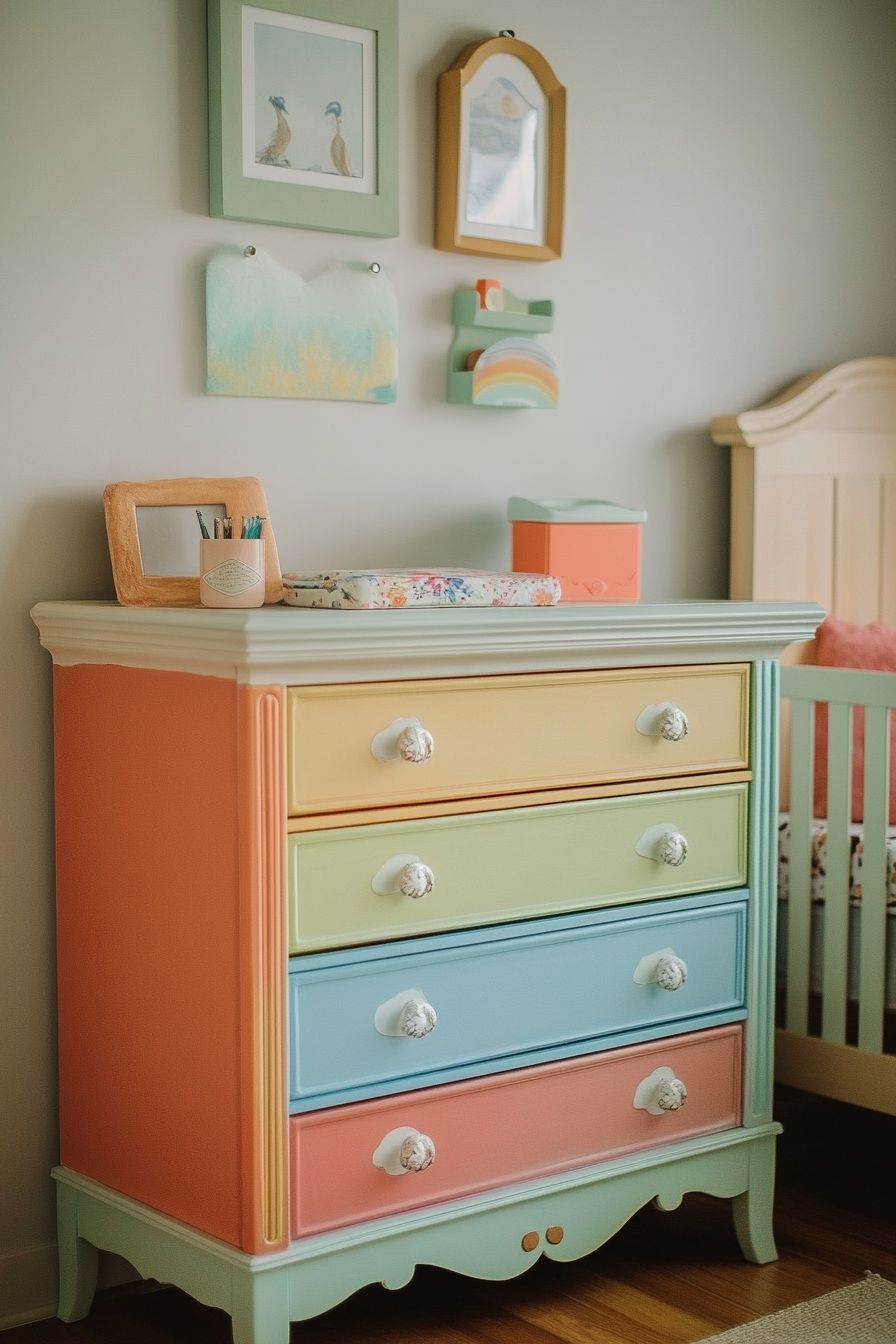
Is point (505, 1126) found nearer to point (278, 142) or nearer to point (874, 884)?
point (874, 884)

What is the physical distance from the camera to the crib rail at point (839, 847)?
7.72 ft

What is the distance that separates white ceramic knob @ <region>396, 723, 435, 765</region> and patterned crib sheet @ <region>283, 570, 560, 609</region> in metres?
0.17

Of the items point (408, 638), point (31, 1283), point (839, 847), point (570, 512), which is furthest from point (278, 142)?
point (31, 1283)

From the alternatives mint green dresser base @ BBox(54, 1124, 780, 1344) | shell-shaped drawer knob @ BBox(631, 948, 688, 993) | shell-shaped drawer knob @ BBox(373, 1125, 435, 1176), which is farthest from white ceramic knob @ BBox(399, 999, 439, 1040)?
shell-shaped drawer knob @ BBox(631, 948, 688, 993)

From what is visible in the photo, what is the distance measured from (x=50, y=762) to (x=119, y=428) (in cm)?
46

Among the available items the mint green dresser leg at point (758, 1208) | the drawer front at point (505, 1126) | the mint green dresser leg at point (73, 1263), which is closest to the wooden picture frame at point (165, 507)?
the drawer front at point (505, 1126)

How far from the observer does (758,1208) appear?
2.23 m

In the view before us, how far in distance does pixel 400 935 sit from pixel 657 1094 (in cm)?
49

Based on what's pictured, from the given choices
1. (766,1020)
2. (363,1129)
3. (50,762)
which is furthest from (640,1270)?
(50,762)

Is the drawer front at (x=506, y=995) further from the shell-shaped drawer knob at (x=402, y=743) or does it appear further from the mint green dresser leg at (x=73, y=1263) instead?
the mint green dresser leg at (x=73, y=1263)

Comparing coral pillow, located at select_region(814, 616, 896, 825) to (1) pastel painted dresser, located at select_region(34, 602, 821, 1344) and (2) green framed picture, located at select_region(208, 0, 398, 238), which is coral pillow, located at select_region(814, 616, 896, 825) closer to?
(1) pastel painted dresser, located at select_region(34, 602, 821, 1344)

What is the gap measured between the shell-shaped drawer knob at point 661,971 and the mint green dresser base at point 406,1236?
0.24 m

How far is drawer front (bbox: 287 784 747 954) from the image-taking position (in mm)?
1792

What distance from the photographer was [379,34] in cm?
228
